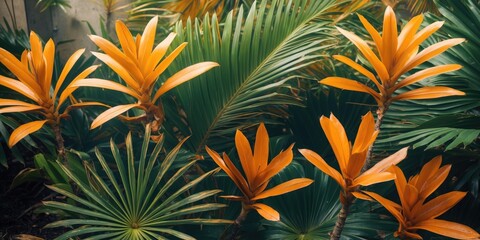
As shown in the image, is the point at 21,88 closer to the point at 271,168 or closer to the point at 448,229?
the point at 271,168

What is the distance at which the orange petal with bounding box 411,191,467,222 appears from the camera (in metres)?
1.01

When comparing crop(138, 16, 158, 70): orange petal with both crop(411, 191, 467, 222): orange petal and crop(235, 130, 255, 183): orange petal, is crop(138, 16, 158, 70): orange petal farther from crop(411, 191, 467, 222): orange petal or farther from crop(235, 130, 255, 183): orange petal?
crop(411, 191, 467, 222): orange petal

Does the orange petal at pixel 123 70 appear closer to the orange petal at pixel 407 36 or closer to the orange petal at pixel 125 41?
the orange petal at pixel 125 41

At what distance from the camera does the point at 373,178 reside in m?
0.93

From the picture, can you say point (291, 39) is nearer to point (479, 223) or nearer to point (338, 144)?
point (338, 144)

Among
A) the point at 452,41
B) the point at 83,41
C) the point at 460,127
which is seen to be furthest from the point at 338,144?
Result: the point at 83,41

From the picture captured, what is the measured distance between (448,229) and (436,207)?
0.05 m

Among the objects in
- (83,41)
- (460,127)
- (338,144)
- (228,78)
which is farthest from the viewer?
(83,41)

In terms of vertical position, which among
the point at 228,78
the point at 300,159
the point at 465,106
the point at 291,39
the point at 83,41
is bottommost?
the point at 300,159

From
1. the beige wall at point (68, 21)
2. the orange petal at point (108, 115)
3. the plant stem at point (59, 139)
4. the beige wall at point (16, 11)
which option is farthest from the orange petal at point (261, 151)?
the beige wall at point (68, 21)

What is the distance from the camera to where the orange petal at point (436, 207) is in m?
1.01

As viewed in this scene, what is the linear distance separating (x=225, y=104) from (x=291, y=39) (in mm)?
254

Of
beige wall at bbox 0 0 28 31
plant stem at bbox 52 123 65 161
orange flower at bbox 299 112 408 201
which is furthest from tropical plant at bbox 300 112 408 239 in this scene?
beige wall at bbox 0 0 28 31

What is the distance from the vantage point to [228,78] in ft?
4.58
